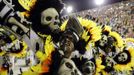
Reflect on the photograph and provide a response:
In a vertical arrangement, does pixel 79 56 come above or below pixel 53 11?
below

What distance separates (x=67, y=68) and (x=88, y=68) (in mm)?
230

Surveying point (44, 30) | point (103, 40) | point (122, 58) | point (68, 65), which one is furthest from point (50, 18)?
point (122, 58)

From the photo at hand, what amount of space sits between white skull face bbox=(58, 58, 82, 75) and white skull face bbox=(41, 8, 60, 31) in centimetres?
25

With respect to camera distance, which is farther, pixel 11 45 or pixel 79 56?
pixel 79 56

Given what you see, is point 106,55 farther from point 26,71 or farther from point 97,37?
point 26,71

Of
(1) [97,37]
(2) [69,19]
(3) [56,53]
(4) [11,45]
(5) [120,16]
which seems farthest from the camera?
(5) [120,16]

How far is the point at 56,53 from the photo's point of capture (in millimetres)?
2379

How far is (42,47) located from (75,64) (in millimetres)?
307

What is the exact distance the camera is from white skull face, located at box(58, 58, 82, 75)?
2375 millimetres

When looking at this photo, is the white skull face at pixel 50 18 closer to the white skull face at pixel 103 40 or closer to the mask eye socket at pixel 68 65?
the mask eye socket at pixel 68 65

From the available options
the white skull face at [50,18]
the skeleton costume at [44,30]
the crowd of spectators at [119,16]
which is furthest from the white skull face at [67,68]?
the crowd of spectators at [119,16]

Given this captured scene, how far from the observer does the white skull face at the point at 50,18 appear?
7.85 ft

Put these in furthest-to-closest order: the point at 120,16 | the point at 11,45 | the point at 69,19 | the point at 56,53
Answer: the point at 120,16 → the point at 69,19 → the point at 56,53 → the point at 11,45

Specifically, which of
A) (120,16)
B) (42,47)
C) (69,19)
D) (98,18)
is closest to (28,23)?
(42,47)
